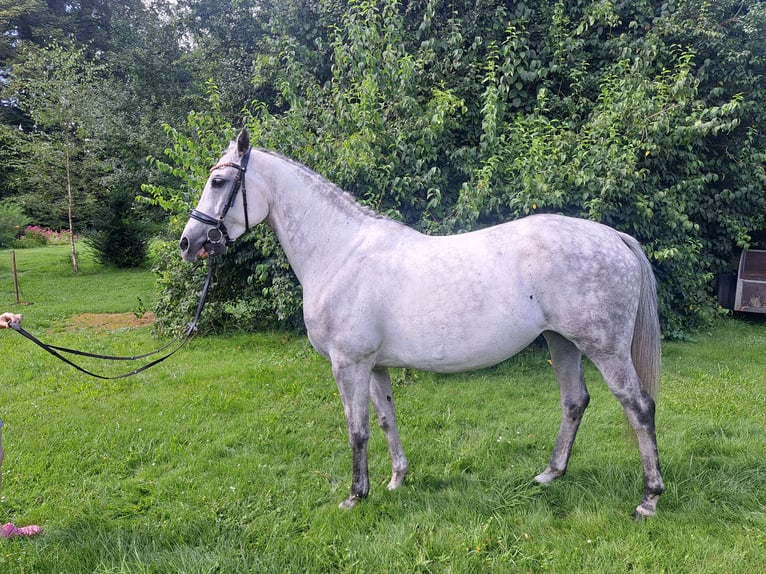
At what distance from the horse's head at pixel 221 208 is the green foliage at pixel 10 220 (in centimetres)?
1530

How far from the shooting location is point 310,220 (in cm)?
276

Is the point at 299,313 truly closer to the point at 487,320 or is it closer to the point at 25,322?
the point at 487,320

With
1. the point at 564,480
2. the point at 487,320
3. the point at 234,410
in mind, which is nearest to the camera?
the point at 487,320

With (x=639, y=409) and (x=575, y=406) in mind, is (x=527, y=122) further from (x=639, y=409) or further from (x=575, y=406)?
(x=639, y=409)

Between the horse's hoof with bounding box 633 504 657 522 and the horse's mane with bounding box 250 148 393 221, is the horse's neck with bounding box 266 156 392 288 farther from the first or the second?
the horse's hoof with bounding box 633 504 657 522

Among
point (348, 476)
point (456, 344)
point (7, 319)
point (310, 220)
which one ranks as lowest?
point (348, 476)

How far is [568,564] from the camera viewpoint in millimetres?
2320

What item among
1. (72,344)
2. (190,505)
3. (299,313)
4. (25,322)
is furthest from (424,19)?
(25,322)

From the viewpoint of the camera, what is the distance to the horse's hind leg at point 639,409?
2.56 metres

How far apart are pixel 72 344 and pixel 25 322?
1998 mm

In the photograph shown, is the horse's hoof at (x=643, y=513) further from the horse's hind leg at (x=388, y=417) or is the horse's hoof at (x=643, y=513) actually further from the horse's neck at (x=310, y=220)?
the horse's neck at (x=310, y=220)

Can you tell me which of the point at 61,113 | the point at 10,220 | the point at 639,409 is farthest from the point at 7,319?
the point at 10,220

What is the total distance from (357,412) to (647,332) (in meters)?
1.80

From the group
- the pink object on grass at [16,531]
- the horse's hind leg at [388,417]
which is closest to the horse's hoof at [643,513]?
the horse's hind leg at [388,417]
